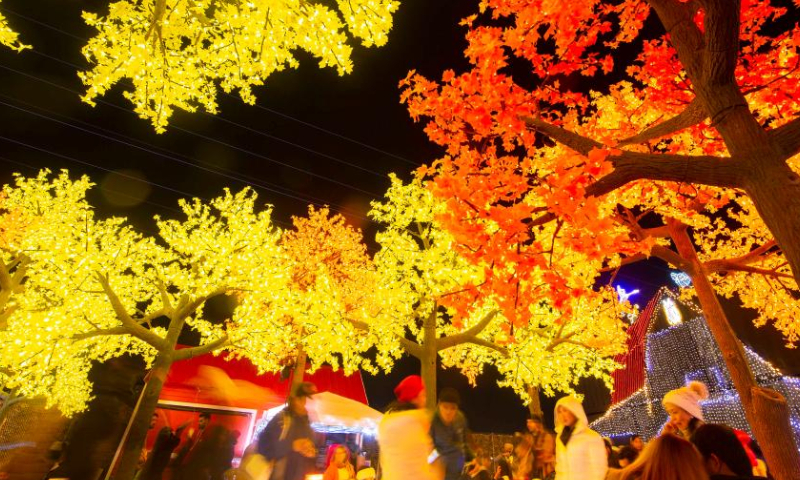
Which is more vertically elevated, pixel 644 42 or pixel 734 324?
pixel 644 42

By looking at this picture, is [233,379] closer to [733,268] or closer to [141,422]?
[141,422]

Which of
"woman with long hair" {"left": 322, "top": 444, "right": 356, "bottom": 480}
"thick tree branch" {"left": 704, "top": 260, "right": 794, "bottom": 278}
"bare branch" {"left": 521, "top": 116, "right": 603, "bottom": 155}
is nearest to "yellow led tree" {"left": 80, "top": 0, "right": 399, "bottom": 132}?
"bare branch" {"left": 521, "top": 116, "right": 603, "bottom": 155}

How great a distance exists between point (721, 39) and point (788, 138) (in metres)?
1.18

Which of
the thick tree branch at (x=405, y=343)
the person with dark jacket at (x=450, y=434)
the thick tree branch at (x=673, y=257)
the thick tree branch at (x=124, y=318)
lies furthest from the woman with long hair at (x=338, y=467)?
the thick tree branch at (x=673, y=257)

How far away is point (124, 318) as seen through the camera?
33.1ft

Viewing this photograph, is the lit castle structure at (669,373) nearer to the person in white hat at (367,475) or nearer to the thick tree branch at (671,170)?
the thick tree branch at (671,170)

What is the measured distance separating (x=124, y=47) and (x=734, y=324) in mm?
15570

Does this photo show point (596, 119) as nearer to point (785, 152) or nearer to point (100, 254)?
point (785, 152)

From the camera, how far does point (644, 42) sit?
28.2 feet

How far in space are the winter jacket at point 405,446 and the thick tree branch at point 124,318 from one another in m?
9.26

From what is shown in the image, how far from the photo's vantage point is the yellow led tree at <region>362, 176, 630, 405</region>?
37.0 feet

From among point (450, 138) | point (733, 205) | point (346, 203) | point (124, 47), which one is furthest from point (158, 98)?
point (733, 205)

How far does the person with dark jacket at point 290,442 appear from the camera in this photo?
4.69 metres

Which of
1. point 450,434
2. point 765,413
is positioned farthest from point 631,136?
point 450,434
